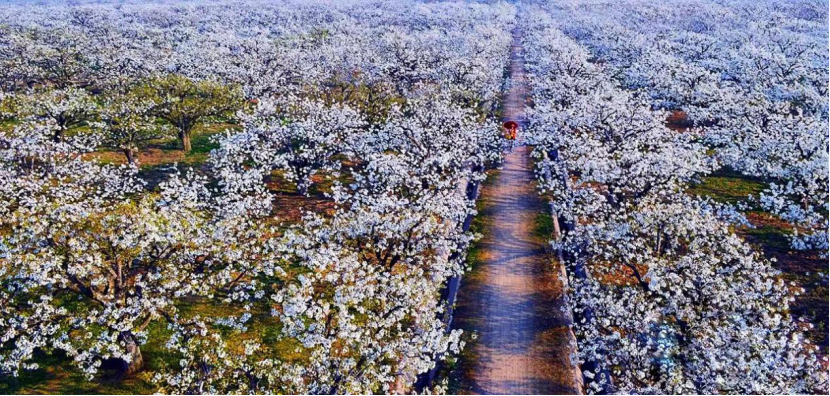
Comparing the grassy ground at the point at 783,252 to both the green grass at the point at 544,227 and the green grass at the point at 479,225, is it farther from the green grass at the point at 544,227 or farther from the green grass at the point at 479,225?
the green grass at the point at 479,225

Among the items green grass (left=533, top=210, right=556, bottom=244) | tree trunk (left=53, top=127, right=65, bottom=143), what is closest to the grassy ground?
green grass (left=533, top=210, right=556, bottom=244)

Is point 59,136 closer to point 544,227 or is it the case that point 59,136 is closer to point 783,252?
point 544,227

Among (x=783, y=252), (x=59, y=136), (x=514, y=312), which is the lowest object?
(x=514, y=312)

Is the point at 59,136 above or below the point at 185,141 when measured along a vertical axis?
above

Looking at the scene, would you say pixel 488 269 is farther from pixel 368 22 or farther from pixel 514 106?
pixel 368 22

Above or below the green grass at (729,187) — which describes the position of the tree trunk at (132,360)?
below

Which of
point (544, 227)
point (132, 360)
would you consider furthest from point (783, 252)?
point (132, 360)

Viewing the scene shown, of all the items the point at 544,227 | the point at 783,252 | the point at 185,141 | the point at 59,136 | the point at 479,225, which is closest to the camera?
the point at 783,252

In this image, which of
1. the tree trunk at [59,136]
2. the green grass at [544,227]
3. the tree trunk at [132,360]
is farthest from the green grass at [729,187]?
the tree trunk at [59,136]
